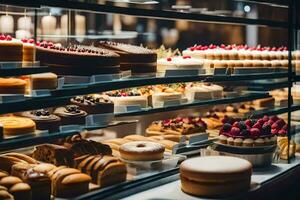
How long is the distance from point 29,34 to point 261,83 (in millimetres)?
3002

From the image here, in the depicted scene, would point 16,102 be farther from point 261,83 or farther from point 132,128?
point 261,83

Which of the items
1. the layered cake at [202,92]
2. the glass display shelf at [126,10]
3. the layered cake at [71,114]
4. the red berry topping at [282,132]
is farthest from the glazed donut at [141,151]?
the red berry topping at [282,132]

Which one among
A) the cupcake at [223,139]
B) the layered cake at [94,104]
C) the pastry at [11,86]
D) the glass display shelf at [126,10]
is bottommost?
the cupcake at [223,139]

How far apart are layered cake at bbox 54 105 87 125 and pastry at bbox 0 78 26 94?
16.0 inches

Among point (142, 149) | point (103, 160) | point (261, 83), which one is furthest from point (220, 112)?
point (103, 160)

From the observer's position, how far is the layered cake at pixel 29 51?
2.95 metres

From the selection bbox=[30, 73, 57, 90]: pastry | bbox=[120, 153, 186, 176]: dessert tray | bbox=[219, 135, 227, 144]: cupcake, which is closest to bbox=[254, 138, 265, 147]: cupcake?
bbox=[219, 135, 227, 144]: cupcake

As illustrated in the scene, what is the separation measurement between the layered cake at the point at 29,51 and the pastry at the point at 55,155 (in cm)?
57

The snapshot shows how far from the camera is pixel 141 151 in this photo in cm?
337

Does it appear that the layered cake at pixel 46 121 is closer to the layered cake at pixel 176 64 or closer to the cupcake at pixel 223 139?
the layered cake at pixel 176 64

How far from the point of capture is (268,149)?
3875mm

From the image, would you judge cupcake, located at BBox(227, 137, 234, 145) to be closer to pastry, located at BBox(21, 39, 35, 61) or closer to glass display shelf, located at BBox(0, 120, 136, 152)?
glass display shelf, located at BBox(0, 120, 136, 152)

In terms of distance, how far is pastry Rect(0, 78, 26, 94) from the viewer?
2822 mm

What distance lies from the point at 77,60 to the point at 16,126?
580 mm
